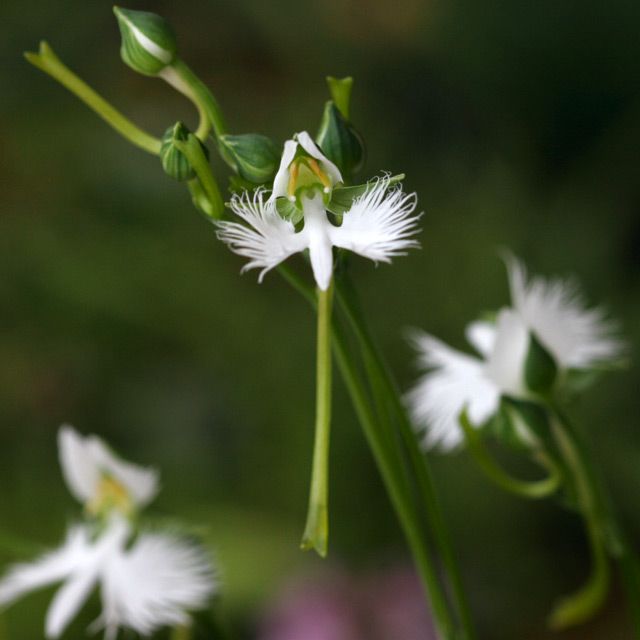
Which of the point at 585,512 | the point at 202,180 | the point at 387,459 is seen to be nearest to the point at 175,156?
the point at 202,180

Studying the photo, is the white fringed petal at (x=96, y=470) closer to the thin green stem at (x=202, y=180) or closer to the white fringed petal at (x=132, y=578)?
the white fringed petal at (x=132, y=578)

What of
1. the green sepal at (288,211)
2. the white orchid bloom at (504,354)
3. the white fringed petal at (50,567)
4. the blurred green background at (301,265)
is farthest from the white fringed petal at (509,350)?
the blurred green background at (301,265)

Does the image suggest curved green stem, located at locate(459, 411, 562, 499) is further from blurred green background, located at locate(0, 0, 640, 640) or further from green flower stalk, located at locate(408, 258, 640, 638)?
blurred green background, located at locate(0, 0, 640, 640)

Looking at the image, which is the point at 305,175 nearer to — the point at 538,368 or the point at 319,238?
the point at 319,238

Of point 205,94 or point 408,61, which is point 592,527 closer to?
point 205,94

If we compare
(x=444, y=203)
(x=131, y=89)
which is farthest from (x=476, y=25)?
(x=131, y=89)

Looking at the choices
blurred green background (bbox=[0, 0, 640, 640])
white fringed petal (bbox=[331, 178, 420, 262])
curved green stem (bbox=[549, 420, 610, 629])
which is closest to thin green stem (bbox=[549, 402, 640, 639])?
curved green stem (bbox=[549, 420, 610, 629])
